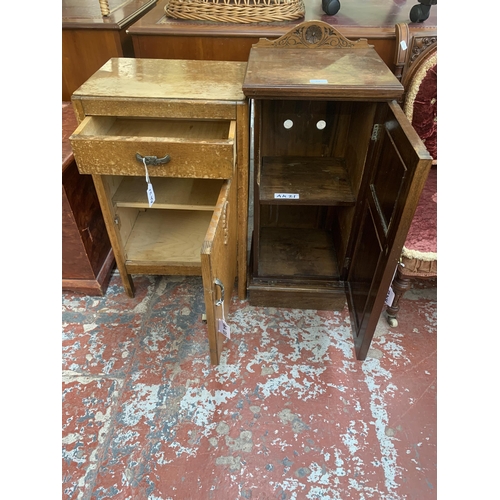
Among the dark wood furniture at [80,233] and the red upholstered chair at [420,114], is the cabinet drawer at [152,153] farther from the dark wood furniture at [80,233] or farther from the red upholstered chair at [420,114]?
the red upholstered chair at [420,114]

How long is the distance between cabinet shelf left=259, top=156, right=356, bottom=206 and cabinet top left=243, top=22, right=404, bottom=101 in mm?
355

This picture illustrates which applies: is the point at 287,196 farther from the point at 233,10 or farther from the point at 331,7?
the point at 331,7

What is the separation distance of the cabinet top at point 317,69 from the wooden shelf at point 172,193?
45 cm

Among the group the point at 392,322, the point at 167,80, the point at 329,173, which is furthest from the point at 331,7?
the point at 392,322

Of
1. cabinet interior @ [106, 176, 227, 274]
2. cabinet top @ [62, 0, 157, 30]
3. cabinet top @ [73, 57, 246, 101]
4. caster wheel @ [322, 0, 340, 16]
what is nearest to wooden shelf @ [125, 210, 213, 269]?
cabinet interior @ [106, 176, 227, 274]

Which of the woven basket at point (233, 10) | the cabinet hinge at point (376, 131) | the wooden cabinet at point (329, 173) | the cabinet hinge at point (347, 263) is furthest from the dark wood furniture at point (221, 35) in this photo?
the cabinet hinge at point (347, 263)

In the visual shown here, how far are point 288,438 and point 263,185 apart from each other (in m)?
0.85

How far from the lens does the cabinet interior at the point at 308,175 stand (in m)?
1.28

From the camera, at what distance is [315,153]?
4.91 feet

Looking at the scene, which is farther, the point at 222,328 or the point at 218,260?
the point at 222,328

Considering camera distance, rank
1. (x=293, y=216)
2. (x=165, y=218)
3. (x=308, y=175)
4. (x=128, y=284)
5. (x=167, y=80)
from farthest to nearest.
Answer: (x=293, y=216) < (x=165, y=218) < (x=128, y=284) < (x=308, y=175) < (x=167, y=80)

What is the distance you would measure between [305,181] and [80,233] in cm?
86

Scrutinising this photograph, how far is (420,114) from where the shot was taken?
4.31ft

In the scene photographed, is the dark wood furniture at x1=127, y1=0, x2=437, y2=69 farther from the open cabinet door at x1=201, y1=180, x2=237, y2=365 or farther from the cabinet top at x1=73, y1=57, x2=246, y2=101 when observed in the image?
the open cabinet door at x1=201, y1=180, x2=237, y2=365
